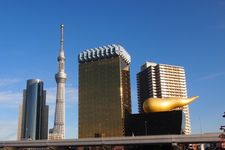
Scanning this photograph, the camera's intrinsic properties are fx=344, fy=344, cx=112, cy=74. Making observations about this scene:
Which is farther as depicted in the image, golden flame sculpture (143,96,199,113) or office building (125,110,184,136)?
office building (125,110,184,136)

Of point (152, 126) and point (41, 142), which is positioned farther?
point (152, 126)

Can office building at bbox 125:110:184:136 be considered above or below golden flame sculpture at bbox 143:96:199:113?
below

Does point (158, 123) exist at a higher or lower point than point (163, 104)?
lower

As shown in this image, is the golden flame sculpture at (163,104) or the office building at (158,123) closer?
the golden flame sculpture at (163,104)

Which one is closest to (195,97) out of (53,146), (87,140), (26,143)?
(87,140)

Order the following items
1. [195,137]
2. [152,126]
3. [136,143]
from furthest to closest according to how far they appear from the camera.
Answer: [152,126], [136,143], [195,137]

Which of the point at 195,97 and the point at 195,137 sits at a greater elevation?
the point at 195,97

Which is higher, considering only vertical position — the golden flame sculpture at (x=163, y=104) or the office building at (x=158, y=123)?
the golden flame sculpture at (x=163, y=104)

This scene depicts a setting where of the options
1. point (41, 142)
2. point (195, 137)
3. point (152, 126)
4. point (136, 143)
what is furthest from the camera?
point (152, 126)

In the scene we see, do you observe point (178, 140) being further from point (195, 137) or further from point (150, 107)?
point (150, 107)

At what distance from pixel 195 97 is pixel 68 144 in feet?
183

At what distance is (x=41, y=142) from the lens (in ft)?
469

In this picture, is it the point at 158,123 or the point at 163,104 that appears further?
the point at 158,123

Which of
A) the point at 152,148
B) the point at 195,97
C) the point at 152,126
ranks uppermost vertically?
the point at 195,97
